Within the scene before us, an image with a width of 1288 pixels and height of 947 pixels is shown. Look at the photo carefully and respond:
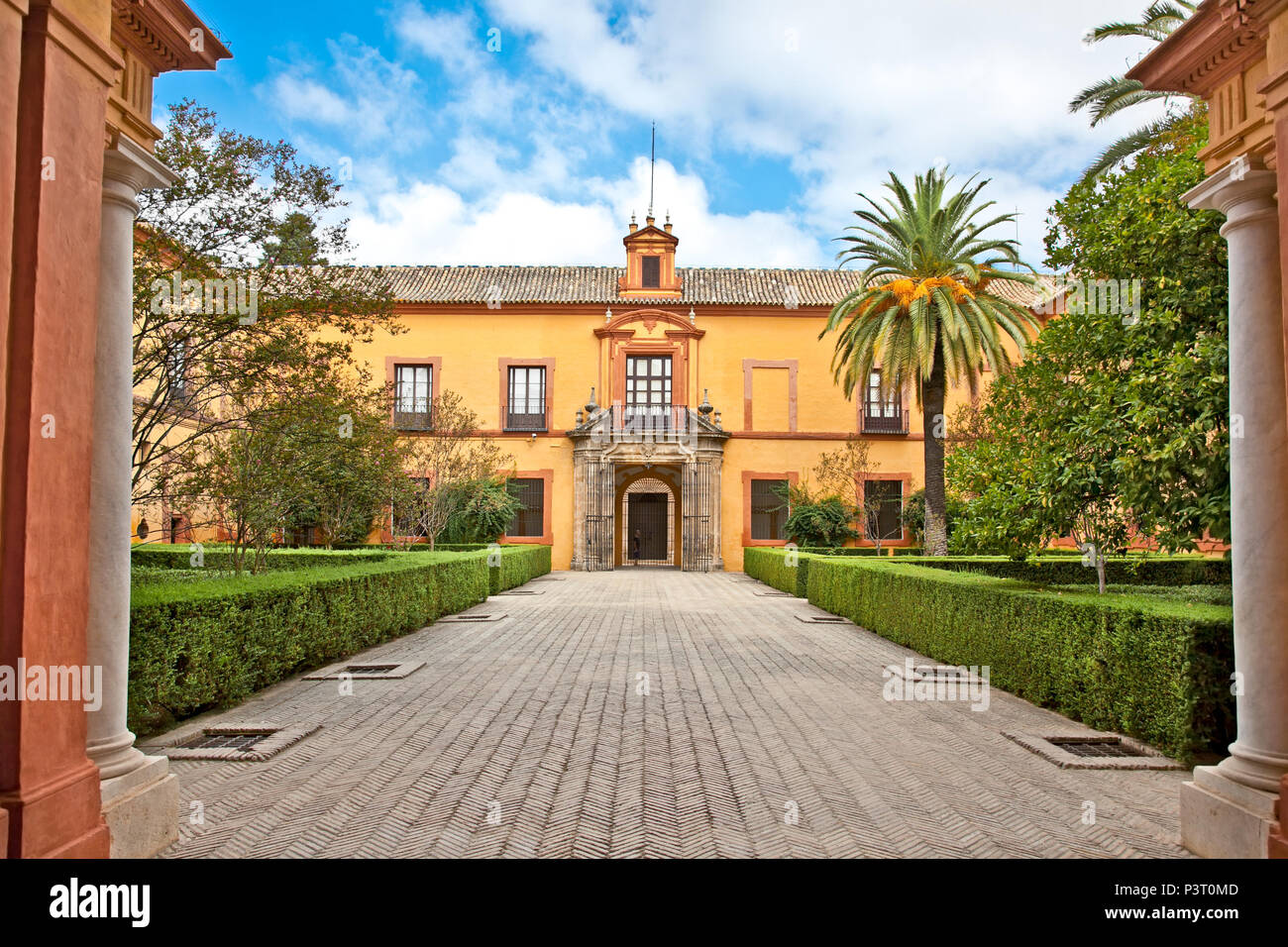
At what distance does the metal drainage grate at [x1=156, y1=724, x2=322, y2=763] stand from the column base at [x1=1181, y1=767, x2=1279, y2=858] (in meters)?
5.14

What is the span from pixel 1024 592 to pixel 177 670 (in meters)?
6.89

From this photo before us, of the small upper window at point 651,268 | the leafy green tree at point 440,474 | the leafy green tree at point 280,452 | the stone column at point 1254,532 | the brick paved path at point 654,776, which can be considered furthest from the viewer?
the small upper window at point 651,268

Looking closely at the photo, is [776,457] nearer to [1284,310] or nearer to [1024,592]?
[1024,592]

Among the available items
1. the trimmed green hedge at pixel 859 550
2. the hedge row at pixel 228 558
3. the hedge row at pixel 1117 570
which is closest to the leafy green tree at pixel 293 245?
the hedge row at pixel 228 558

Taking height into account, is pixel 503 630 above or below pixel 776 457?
below

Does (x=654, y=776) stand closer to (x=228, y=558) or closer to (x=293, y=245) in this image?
(x=293, y=245)

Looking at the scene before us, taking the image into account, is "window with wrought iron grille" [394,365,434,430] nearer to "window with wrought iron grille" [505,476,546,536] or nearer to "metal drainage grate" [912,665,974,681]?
"window with wrought iron grille" [505,476,546,536]

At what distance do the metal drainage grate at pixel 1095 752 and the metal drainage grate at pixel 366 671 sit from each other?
18.5 ft

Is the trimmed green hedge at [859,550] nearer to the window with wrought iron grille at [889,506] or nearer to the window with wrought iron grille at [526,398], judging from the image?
the window with wrought iron grille at [889,506]

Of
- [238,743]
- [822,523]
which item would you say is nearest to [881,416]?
[822,523]

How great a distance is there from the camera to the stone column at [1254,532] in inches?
141
